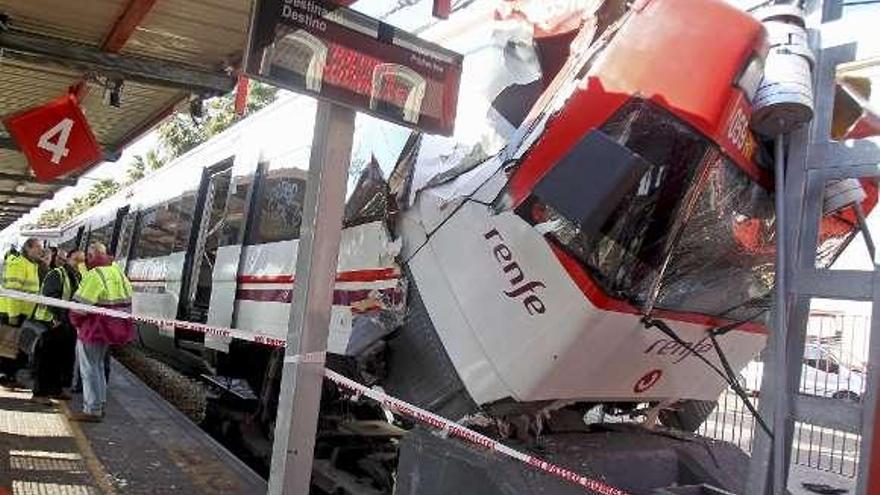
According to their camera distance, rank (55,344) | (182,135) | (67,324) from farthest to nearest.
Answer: (182,135), (67,324), (55,344)

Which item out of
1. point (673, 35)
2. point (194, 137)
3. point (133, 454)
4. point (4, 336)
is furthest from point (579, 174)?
point (194, 137)

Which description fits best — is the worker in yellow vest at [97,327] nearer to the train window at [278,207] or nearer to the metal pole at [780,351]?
the train window at [278,207]

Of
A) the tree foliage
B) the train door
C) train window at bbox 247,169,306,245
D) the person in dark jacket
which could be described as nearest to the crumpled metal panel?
the train door

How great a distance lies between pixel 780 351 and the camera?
300 centimetres

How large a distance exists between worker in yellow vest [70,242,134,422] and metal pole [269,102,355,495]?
4.50 metres

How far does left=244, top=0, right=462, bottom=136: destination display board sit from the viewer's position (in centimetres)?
304

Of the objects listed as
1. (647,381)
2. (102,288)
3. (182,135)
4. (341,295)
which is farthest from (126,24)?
(182,135)

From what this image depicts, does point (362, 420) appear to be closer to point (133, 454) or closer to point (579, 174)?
point (133, 454)

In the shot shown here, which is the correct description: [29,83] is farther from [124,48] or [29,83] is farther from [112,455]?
[112,455]

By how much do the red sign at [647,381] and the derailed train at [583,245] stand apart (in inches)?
0.6

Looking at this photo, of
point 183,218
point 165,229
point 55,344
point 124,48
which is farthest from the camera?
point 165,229

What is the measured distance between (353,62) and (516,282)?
1225 mm

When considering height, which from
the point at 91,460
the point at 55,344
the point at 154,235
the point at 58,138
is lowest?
the point at 91,460

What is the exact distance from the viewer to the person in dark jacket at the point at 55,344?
321 inches
